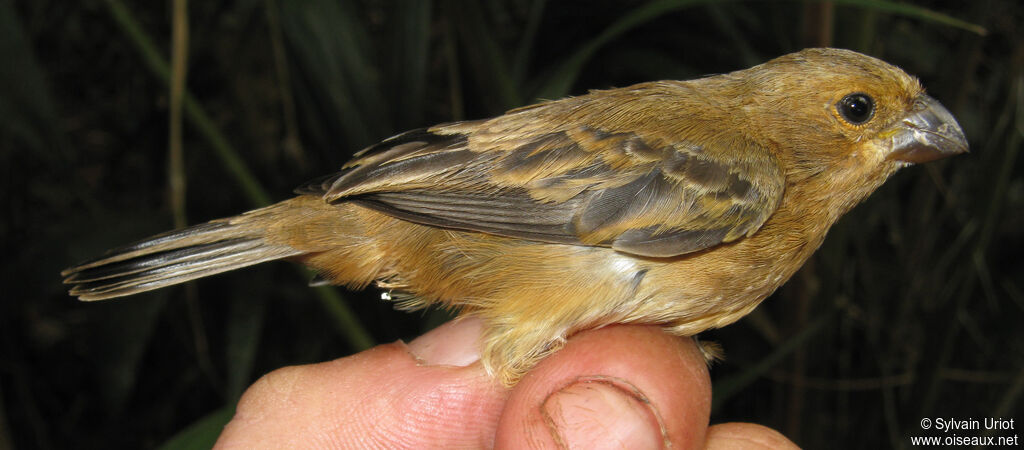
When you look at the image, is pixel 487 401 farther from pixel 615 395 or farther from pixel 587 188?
pixel 587 188

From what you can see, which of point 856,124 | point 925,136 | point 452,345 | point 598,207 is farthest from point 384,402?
point 925,136

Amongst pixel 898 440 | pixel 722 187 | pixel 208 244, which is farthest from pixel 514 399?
pixel 898 440

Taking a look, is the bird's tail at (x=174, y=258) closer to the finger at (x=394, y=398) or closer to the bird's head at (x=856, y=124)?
the finger at (x=394, y=398)

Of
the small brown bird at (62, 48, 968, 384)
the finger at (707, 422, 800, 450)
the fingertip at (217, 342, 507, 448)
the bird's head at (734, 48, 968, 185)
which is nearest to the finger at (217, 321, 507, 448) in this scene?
the fingertip at (217, 342, 507, 448)

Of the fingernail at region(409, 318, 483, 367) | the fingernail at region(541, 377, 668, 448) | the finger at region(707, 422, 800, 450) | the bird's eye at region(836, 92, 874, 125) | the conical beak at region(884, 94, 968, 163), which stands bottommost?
the finger at region(707, 422, 800, 450)

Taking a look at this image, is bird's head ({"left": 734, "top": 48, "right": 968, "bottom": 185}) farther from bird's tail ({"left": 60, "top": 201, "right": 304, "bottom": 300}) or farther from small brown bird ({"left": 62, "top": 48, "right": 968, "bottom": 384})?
bird's tail ({"left": 60, "top": 201, "right": 304, "bottom": 300})

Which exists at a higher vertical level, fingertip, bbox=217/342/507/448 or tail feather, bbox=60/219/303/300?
tail feather, bbox=60/219/303/300
